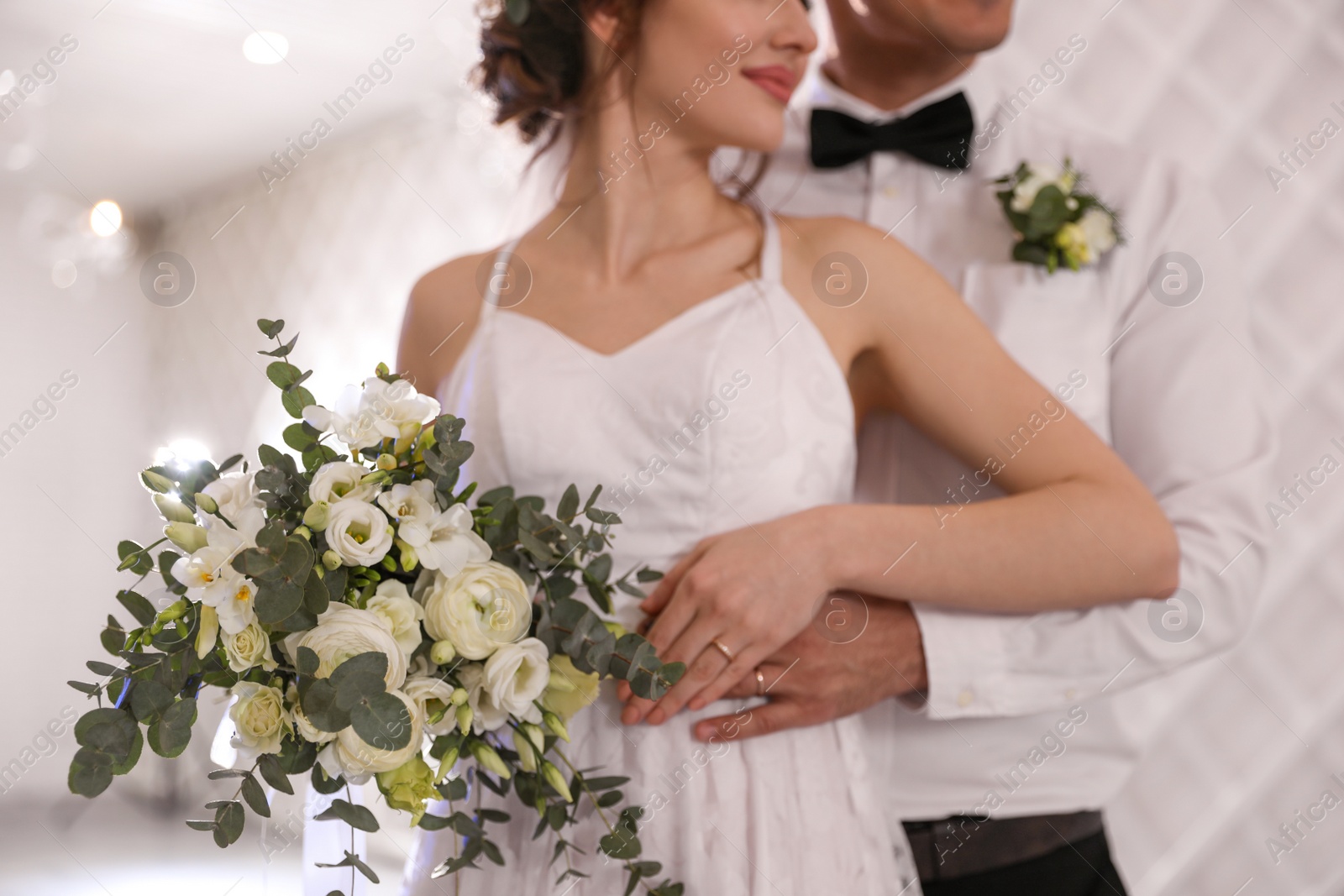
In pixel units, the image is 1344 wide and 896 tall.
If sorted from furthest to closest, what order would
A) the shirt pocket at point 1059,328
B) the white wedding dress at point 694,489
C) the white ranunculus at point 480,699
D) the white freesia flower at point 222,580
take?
the shirt pocket at point 1059,328 < the white wedding dress at point 694,489 < the white ranunculus at point 480,699 < the white freesia flower at point 222,580

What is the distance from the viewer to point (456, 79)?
3180mm

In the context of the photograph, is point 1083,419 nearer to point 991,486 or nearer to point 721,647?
point 991,486

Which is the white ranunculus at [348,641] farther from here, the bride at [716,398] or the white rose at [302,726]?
the bride at [716,398]

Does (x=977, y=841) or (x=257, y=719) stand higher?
(x=257, y=719)

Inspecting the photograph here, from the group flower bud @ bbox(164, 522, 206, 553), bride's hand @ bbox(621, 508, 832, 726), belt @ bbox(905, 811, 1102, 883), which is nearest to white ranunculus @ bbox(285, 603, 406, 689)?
flower bud @ bbox(164, 522, 206, 553)

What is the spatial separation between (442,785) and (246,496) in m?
0.32

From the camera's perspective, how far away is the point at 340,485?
82cm

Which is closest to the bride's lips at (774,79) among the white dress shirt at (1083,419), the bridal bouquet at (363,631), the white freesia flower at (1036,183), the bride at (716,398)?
the bride at (716,398)

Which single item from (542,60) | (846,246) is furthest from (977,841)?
(542,60)

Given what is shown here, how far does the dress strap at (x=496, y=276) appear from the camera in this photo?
131 centimetres

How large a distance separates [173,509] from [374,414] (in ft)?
0.60

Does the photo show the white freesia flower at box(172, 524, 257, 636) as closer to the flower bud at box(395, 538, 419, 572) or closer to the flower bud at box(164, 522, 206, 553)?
the flower bud at box(164, 522, 206, 553)

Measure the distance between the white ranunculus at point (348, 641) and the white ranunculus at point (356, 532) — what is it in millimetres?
47

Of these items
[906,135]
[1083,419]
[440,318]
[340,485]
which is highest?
[906,135]
